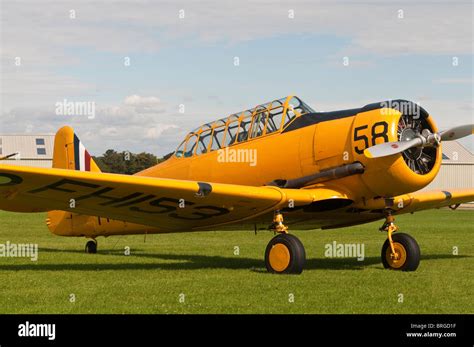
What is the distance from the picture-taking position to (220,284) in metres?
10.3

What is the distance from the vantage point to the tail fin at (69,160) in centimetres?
1600

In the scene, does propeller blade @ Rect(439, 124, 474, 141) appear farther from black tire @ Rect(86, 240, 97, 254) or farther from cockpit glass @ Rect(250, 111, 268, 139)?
black tire @ Rect(86, 240, 97, 254)

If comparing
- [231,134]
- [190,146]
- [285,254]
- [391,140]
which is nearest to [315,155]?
[391,140]

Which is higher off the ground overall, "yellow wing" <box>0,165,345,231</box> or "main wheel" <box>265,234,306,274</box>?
"yellow wing" <box>0,165,345,231</box>

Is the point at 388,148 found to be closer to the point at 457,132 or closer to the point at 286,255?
the point at 457,132

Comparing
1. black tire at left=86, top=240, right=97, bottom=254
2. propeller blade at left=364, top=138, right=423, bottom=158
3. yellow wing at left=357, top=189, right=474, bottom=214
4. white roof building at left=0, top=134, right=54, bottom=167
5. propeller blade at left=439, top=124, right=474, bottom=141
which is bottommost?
black tire at left=86, top=240, right=97, bottom=254

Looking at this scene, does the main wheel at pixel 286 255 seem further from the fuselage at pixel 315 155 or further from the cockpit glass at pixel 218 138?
the cockpit glass at pixel 218 138

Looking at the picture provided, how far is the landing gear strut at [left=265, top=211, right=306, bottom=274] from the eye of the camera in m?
11.2

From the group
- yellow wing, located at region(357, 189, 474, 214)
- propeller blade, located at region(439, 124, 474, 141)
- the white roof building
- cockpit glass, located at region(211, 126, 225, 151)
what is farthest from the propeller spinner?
the white roof building

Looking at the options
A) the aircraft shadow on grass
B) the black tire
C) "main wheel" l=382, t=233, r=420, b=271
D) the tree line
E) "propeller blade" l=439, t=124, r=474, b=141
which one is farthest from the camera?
the tree line

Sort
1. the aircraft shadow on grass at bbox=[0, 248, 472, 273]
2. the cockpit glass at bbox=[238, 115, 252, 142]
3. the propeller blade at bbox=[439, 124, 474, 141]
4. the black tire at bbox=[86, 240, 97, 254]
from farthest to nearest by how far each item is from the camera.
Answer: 1. the black tire at bbox=[86, 240, 97, 254]
2. the cockpit glass at bbox=[238, 115, 252, 142]
3. the aircraft shadow on grass at bbox=[0, 248, 472, 273]
4. the propeller blade at bbox=[439, 124, 474, 141]

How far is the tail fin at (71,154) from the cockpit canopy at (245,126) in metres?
2.78

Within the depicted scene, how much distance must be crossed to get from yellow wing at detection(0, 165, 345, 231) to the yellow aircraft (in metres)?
0.02
